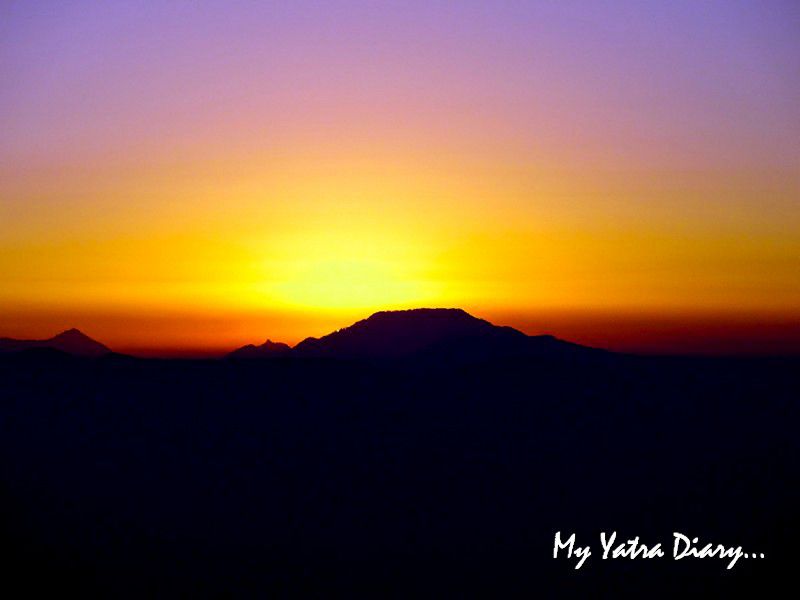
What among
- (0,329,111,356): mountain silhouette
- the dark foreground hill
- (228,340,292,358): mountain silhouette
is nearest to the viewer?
the dark foreground hill

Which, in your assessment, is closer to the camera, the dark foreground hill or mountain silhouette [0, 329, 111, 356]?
the dark foreground hill

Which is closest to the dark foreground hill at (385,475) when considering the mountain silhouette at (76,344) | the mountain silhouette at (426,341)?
the mountain silhouette at (426,341)

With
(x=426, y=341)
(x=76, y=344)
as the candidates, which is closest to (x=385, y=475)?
(x=426, y=341)

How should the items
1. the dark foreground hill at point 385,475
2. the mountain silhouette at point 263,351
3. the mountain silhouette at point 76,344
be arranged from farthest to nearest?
the mountain silhouette at point 76,344, the mountain silhouette at point 263,351, the dark foreground hill at point 385,475

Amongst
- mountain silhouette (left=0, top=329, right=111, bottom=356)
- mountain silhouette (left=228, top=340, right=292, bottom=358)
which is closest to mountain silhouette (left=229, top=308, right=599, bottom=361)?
mountain silhouette (left=228, top=340, right=292, bottom=358)

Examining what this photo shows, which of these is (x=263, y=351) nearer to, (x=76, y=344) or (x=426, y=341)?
(x=426, y=341)

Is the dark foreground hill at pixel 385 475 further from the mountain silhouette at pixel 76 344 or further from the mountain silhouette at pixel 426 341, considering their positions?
the mountain silhouette at pixel 76 344

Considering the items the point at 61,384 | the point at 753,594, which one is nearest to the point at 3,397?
the point at 61,384

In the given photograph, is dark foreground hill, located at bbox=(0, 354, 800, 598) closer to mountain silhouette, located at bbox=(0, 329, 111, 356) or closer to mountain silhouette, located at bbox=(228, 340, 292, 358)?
mountain silhouette, located at bbox=(228, 340, 292, 358)

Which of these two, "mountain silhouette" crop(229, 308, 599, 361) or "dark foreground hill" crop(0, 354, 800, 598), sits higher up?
"mountain silhouette" crop(229, 308, 599, 361)
